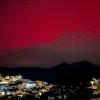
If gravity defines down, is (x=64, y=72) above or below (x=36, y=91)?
above

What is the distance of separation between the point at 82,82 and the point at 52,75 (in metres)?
3.11

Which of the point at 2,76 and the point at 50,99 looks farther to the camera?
the point at 2,76

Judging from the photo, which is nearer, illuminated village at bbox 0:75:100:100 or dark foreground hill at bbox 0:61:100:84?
illuminated village at bbox 0:75:100:100

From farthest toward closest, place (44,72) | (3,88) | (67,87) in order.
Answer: (44,72)
(3,88)
(67,87)

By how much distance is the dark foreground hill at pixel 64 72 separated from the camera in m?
12.8

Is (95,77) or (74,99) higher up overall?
(95,77)

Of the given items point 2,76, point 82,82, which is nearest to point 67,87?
point 82,82

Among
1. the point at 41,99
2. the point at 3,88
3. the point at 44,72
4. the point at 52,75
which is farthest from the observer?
the point at 44,72

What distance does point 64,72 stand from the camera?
600 inches

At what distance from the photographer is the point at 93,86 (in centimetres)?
1234

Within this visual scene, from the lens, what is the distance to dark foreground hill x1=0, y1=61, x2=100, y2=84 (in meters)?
12.8

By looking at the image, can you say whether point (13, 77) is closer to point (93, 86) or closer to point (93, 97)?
point (93, 86)

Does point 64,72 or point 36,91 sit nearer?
point 36,91

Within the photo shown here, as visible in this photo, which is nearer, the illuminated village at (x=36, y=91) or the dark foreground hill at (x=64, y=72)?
the illuminated village at (x=36, y=91)
